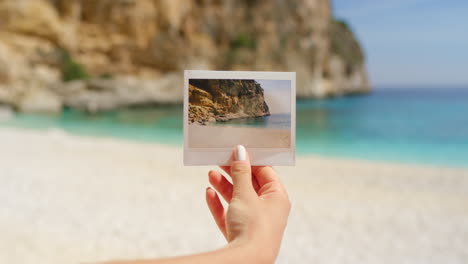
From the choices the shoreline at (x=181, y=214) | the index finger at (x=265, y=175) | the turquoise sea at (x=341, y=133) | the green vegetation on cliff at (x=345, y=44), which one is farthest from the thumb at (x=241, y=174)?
the green vegetation on cliff at (x=345, y=44)

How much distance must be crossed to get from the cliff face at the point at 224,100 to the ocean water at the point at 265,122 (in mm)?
14

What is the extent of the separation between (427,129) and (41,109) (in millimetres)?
19531

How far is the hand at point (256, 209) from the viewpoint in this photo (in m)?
0.98

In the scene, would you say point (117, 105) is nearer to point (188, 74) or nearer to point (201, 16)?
point (201, 16)

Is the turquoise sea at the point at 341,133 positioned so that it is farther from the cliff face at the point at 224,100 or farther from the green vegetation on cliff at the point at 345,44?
the green vegetation on cliff at the point at 345,44

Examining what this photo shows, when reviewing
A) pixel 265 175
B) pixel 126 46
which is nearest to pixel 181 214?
pixel 265 175

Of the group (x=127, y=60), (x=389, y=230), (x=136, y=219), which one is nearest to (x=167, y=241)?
(x=136, y=219)

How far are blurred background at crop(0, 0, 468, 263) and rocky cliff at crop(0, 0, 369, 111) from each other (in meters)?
0.08

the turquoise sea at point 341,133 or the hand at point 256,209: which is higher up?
the hand at point 256,209

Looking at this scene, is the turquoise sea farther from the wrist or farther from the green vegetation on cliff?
the green vegetation on cliff

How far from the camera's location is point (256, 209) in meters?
1.04

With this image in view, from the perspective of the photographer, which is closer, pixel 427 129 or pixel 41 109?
pixel 427 129

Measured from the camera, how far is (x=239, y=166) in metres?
1.10

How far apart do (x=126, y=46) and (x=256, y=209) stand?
84.7 ft
